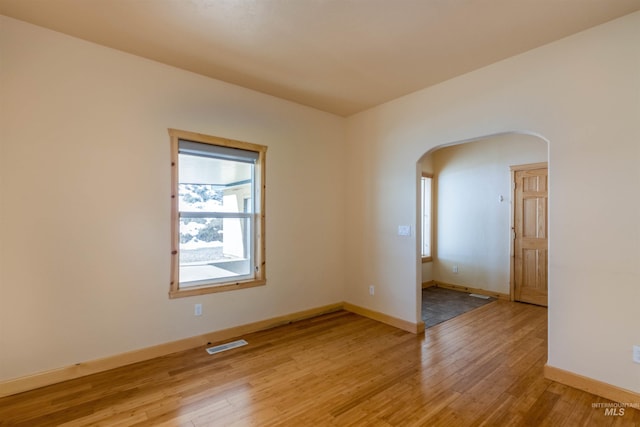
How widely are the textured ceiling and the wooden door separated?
273cm

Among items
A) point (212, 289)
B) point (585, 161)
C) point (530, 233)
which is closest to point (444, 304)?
point (530, 233)

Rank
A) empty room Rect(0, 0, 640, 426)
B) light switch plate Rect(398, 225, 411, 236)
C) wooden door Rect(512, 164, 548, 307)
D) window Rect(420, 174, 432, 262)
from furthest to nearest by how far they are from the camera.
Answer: window Rect(420, 174, 432, 262), wooden door Rect(512, 164, 548, 307), light switch plate Rect(398, 225, 411, 236), empty room Rect(0, 0, 640, 426)

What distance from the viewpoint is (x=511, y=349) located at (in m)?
3.28

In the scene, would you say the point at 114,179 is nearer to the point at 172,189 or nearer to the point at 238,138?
the point at 172,189

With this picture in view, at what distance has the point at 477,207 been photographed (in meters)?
5.66

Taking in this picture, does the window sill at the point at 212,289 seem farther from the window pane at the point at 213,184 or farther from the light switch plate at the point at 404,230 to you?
the light switch plate at the point at 404,230

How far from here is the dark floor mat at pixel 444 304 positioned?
4344 mm

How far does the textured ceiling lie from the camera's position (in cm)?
223

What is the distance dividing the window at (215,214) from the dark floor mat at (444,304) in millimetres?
2413

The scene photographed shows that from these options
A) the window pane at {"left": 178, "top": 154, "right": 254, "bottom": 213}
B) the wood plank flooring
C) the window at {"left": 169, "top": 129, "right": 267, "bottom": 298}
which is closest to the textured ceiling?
the window at {"left": 169, "top": 129, "right": 267, "bottom": 298}

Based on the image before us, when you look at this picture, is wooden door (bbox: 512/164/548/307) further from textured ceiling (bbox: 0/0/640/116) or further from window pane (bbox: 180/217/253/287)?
window pane (bbox: 180/217/253/287)

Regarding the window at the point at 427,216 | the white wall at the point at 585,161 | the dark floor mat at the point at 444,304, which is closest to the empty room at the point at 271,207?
the white wall at the point at 585,161

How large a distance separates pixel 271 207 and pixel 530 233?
4.15m

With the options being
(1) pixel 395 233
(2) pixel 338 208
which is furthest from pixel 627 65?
(2) pixel 338 208
